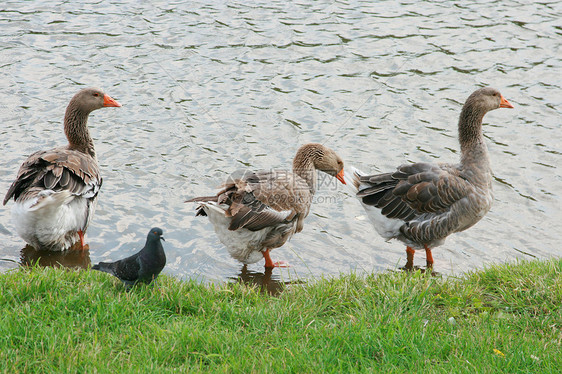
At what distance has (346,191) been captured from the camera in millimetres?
9492

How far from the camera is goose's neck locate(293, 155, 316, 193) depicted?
7.76 metres

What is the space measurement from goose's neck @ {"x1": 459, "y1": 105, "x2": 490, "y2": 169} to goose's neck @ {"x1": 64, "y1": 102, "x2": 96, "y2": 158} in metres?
5.12

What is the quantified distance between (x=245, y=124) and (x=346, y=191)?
226cm

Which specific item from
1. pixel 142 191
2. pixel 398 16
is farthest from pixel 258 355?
pixel 398 16

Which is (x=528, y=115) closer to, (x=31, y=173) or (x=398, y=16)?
(x=398, y=16)

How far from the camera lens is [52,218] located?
690 centimetres

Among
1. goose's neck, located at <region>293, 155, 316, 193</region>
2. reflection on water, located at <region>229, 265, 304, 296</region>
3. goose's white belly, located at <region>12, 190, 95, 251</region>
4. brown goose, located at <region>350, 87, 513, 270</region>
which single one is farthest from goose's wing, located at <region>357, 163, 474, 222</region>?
goose's white belly, located at <region>12, 190, 95, 251</region>

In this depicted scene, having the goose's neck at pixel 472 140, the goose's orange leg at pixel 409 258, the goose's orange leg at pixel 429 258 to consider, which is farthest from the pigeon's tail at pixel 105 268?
the goose's neck at pixel 472 140

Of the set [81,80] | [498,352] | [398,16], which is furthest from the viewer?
[398,16]

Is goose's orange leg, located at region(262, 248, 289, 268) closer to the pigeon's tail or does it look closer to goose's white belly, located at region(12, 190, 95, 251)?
goose's white belly, located at region(12, 190, 95, 251)

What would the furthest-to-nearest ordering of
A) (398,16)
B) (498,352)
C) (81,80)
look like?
1. (398,16)
2. (81,80)
3. (498,352)

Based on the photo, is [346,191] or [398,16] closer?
[346,191]

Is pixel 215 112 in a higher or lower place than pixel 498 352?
lower

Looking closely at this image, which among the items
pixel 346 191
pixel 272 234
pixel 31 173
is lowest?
pixel 346 191
